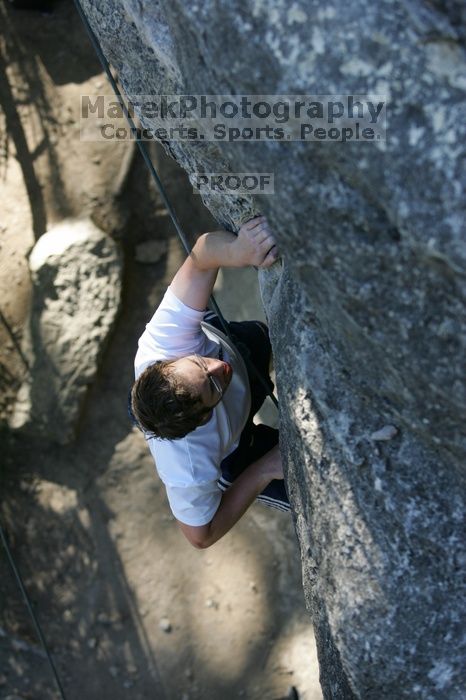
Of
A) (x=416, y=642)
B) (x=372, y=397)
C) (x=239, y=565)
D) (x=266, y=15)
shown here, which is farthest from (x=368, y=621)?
(x=239, y=565)

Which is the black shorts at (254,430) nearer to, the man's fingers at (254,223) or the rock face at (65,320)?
the man's fingers at (254,223)

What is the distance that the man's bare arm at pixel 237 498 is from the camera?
1.62m

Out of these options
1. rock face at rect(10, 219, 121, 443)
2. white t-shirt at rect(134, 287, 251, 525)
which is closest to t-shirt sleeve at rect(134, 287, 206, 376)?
white t-shirt at rect(134, 287, 251, 525)

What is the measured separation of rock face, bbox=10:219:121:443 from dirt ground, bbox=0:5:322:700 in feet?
0.27

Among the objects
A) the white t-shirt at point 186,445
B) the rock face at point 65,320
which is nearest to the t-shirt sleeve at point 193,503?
the white t-shirt at point 186,445

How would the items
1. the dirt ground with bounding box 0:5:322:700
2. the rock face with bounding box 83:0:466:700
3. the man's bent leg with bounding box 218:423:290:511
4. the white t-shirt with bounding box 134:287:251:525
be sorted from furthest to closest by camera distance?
1. the dirt ground with bounding box 0:5:322:700
2. the man's bent leg with bounding box 218:423:290:511
3. the white t-shirt with bounding box 134:287:251:525
4. the rock face with bounding box 83:0:466:700

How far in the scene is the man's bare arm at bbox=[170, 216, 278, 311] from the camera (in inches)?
56.6

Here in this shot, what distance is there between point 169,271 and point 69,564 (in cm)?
130

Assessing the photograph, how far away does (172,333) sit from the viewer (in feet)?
5.27

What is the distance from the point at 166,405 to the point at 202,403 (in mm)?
76

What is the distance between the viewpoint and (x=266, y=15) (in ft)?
3.19

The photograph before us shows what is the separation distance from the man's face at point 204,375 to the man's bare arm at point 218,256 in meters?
0.13

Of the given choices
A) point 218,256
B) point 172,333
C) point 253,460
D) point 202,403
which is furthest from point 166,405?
point 253,460

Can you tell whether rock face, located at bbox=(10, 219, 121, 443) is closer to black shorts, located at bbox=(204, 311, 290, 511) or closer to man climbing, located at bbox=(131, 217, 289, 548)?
black shorts, located at bbox=(204, 311, 290, 511)
